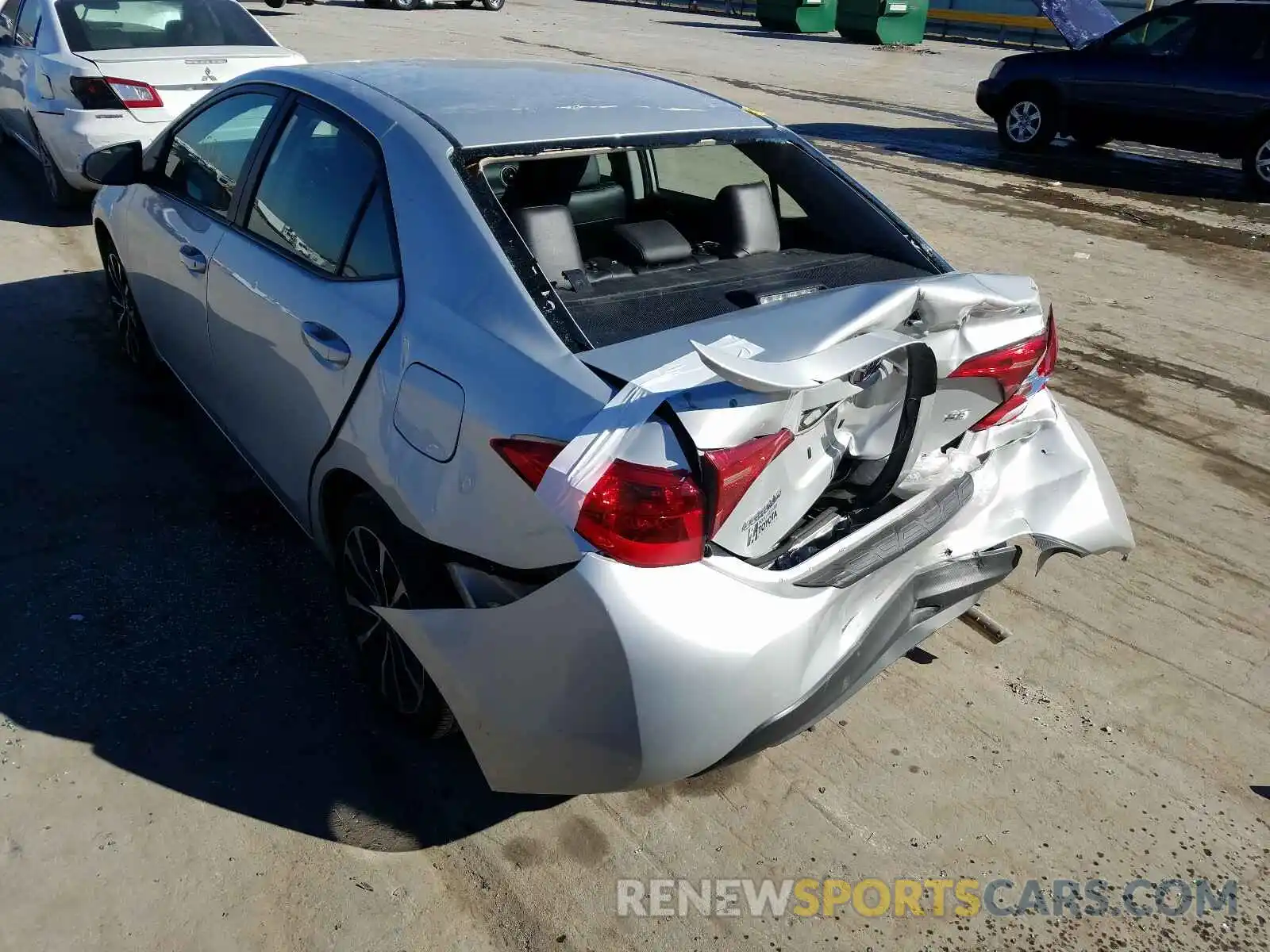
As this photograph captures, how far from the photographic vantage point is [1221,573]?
4.11 metres

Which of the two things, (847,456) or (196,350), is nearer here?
(847,456)

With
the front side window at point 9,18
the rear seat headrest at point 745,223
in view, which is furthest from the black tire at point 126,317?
the front side window at point 9,18

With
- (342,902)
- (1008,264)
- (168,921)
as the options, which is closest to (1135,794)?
(342,902)

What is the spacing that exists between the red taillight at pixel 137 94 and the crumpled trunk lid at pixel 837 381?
610cm

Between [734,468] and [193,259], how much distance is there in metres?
2.55

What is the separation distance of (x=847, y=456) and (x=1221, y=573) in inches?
90.7

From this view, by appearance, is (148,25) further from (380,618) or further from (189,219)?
(380,618)

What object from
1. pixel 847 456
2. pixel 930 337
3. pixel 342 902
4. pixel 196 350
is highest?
pixel 930 337

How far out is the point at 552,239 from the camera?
289cm

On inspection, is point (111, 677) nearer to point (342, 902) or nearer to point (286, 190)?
point (342, 902)

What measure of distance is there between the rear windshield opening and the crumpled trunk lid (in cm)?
24

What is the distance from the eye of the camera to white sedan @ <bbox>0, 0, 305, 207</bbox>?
7066 millimetres

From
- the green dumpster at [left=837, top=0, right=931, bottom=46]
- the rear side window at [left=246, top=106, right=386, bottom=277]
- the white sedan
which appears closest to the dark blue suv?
the white sedan

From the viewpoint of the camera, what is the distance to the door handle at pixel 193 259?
12.3ft
